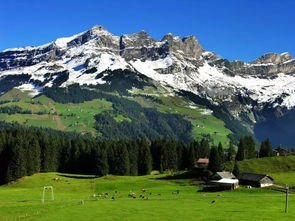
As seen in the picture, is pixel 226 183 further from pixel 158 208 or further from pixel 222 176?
pixel 158 208

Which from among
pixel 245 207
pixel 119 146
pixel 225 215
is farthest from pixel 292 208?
pixel 119 146

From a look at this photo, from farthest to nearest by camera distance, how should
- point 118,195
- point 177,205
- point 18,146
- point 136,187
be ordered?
point 18,146 < point 136,187 < point 118,195 < point 177,205

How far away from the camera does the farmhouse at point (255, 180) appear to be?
135 meters

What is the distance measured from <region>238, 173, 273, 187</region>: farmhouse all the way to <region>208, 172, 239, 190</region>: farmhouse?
3.22 metres

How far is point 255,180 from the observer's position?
452 feet

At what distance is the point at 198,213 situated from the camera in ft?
258

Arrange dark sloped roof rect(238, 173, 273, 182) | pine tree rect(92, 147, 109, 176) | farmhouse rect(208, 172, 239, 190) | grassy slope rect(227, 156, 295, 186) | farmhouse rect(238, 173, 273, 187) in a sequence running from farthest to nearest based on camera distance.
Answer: pine tree rect(92, 147, 109, 176) → grassy slope rect(227, 156, 295, 186) → dark sloped roof rect(238, 173, 273, 182) → farmhouse rect(238, 173, 273, 187) → farmhouse rect(208, 172, 239, 190)

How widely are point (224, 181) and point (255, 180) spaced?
10.9m

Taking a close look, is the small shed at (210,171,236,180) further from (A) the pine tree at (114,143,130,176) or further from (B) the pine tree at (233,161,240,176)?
(A) the pine tree at (114,143,130,176)

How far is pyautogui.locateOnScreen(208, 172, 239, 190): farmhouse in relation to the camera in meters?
133

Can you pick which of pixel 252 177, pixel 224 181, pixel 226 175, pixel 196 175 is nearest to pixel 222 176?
pixel 226 175

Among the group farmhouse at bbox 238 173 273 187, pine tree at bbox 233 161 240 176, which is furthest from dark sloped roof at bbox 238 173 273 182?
pine tree at bbox 233 161 240 176

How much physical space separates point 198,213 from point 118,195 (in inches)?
2021

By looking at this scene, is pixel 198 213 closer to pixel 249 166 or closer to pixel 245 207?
pixel 245 207
